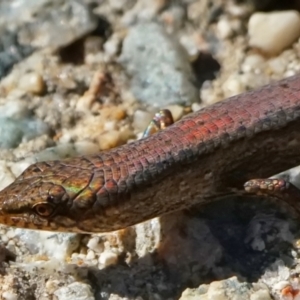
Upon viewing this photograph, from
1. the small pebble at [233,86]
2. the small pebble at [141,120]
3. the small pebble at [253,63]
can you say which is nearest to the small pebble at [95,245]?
the small pebble at [141,120]

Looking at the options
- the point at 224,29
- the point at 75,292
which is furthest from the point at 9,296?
the point at 224,29

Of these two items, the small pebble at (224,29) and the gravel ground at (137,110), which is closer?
the gravel ground at (137,110)

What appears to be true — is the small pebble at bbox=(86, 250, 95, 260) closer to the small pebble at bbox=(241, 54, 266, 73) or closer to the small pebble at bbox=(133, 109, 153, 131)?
the small pebble at bbox=(133, 109, 153, 131)

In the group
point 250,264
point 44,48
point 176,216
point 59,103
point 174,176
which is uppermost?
point 44,48

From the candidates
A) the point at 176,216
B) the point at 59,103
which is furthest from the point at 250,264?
the point at 59,103

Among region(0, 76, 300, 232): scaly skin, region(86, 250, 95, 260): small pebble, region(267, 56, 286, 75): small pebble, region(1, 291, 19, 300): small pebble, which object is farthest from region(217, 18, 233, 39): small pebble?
region(1, 291, 19, 300): small pebble

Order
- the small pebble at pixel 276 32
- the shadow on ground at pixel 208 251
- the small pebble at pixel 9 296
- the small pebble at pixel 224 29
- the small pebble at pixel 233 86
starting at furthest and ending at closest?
the small pebble at pixel 224 29 → the small pebble at pixel 276 32 → the small pebble at pixel 233 86 → the shadow on ground at pixel 208 251 → the small pebble at pixel 9 296

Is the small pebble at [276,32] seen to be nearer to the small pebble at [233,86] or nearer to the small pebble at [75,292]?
the small pebble at [233,86]

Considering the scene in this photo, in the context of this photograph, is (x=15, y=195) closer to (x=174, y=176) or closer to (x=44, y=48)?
(x=174, y=176)
